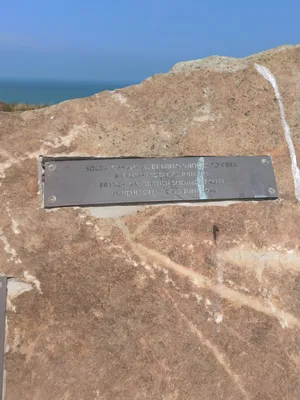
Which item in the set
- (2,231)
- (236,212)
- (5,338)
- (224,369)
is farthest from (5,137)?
(224,369)

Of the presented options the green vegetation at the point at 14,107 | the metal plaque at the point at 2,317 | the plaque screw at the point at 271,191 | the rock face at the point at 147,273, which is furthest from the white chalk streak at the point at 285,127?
the green vegetation at the point at 14,107

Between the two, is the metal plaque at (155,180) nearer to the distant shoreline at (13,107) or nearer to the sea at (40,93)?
the sea at (40,93)

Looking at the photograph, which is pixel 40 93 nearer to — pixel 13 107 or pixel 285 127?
pixel 13 107

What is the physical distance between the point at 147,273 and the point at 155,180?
30.1 inches

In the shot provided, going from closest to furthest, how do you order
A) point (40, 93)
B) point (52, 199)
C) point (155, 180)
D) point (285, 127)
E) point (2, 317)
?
point (2, 317) → point (52, 199) → point (155, 180) → point (285, 127) → point (40, 93)

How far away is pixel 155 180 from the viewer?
3188mm

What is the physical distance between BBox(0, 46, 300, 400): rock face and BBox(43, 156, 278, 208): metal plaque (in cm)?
8

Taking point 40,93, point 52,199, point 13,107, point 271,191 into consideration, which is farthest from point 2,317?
point 40,93

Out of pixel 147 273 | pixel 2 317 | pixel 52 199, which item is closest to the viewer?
pixel 2 317

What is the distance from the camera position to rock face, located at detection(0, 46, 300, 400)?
2691 millimetres

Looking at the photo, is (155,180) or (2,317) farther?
(155,180)

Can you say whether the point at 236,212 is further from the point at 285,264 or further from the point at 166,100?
the point at 166,100

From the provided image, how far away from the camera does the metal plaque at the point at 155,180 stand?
3.06 metres

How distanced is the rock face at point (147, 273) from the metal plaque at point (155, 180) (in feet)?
0.26
